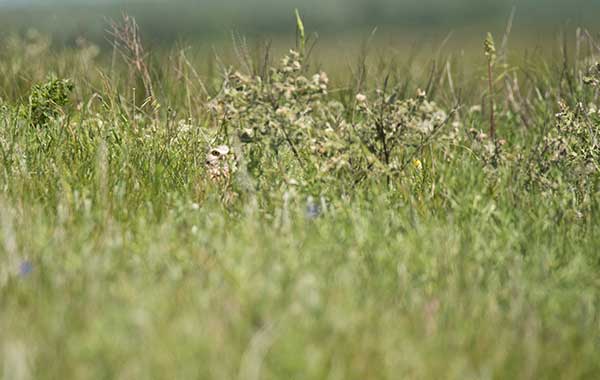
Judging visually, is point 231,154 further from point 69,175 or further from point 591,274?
point 591,274

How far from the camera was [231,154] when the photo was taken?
3.87m

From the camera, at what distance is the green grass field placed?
221cm

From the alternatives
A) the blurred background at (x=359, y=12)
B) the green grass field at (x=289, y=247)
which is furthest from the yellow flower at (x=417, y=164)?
the blurred background at (x=359, y=12)

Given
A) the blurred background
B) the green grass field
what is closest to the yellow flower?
the green grass field

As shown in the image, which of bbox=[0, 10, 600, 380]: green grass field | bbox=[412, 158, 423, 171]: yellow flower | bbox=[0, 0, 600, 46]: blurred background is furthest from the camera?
bbox=[0, 0, 600, 46]: blurred background

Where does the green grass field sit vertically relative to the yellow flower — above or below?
above

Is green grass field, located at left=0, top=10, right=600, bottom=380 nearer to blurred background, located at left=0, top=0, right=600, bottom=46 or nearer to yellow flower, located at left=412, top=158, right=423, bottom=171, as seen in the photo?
yellow flower, located at left=412, top=158, right=423, bottom=171

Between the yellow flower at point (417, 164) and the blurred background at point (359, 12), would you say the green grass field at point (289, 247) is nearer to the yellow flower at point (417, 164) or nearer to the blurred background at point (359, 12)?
the yellow flower at point (417, 164)

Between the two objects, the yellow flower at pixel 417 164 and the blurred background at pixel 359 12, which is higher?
the yellow flower at pixel 417 164

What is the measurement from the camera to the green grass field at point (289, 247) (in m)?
2.21

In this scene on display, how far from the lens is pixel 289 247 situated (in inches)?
109

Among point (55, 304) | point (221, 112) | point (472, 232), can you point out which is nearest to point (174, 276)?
point (55, 304)

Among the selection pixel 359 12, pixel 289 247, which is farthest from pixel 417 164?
pixel 359 12

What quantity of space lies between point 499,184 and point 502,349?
1125mm
